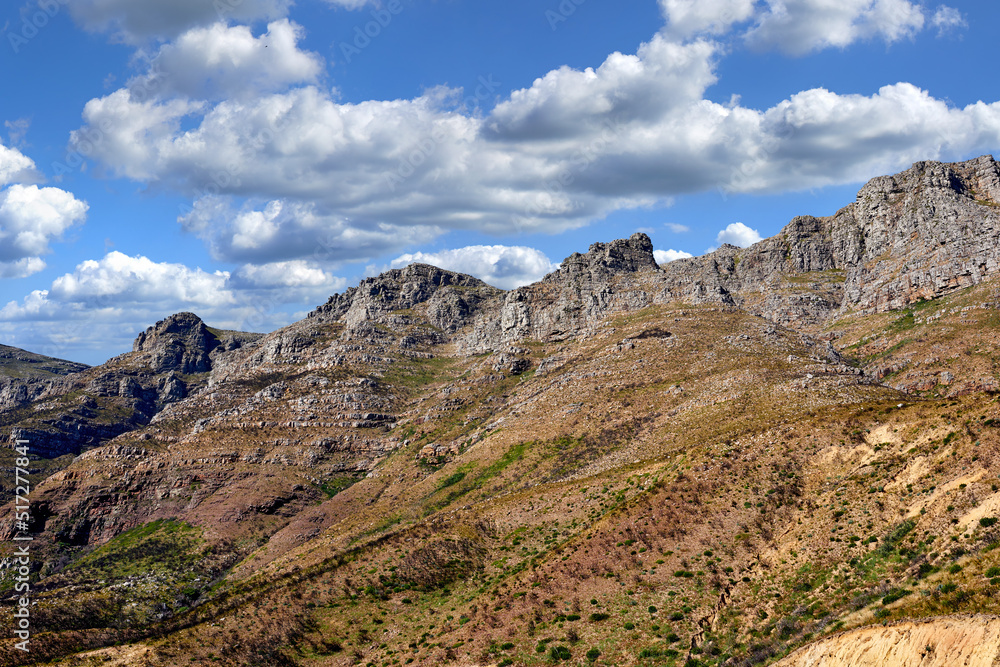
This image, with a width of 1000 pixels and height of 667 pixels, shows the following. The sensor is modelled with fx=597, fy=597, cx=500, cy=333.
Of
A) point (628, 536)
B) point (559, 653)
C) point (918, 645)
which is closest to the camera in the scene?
point (918, 645)

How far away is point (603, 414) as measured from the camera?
13538cm

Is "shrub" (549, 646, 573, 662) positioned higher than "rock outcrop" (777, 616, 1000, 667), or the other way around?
"rock outcrop" (777, 616, 1000, 667)

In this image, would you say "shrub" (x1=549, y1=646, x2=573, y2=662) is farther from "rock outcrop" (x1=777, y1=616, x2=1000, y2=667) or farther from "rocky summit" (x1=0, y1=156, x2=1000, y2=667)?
"rock outcrop" (x1=777, y1=616, x2=1000, y2=667)

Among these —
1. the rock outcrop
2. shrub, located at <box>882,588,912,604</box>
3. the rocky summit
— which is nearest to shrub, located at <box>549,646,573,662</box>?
the rocky summit

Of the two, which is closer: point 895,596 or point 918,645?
point 918,645

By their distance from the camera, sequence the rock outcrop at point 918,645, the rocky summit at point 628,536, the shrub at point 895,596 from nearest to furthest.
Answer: the rock outcrop at point 918,645
the shrub at point 895,596
the rocky summit at point 628,536

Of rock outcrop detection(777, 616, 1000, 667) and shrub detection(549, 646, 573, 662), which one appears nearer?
rock outcrop detection(777, 616, 1000, 667)

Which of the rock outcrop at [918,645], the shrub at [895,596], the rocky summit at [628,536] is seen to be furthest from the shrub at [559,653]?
the shrub at [895,596]

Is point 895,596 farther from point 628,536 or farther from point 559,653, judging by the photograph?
point 628,536

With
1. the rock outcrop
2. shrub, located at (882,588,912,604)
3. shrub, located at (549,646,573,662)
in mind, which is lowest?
shrub, located at (549,646,573,662)

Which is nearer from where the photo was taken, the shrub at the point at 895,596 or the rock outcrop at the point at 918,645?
the rock outcrop at the point at 918,645

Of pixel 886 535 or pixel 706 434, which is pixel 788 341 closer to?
pixel 706 434

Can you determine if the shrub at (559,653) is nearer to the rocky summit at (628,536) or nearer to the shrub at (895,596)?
the rocky summit at (628,536)

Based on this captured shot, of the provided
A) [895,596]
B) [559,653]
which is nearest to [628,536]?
[559,653]
